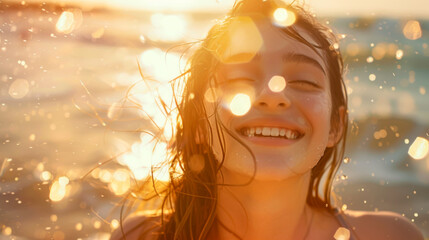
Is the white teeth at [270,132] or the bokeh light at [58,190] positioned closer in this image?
the white teeth at [270,132]

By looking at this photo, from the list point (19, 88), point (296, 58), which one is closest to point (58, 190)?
point (19, 88)

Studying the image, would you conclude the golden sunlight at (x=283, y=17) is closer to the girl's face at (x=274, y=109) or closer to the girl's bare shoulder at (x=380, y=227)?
the girl's face at (x=274, y=109)

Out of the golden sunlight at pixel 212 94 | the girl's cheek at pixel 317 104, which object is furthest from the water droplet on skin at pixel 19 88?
the girl's cheek at pixel 317 104

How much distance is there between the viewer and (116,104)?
7090 mm

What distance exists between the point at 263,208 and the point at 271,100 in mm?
536

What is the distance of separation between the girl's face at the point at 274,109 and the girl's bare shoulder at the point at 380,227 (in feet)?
2.20

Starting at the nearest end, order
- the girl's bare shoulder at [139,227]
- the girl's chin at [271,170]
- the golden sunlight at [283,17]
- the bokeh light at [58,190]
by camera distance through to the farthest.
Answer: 1. the girl's chin at [271,170]
2. the golden sunlight at [283,17]
3. the girl's bare shoulder at [139,227]
4. the bokeh light at [58,190]

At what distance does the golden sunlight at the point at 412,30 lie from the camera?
425 inches

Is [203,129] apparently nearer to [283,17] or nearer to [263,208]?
[263,208]

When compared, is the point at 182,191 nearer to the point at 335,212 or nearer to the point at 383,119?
the point at 335,212

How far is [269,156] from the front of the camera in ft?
7.38

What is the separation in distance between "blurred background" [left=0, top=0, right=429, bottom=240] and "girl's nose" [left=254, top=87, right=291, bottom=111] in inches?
25.5

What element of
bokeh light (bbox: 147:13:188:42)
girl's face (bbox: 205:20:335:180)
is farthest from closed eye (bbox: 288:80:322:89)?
bokeh light (bbox: 147:13:188:42)

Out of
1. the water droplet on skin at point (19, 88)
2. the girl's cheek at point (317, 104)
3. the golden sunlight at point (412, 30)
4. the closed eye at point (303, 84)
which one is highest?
the closed eye at point (303, 84)
